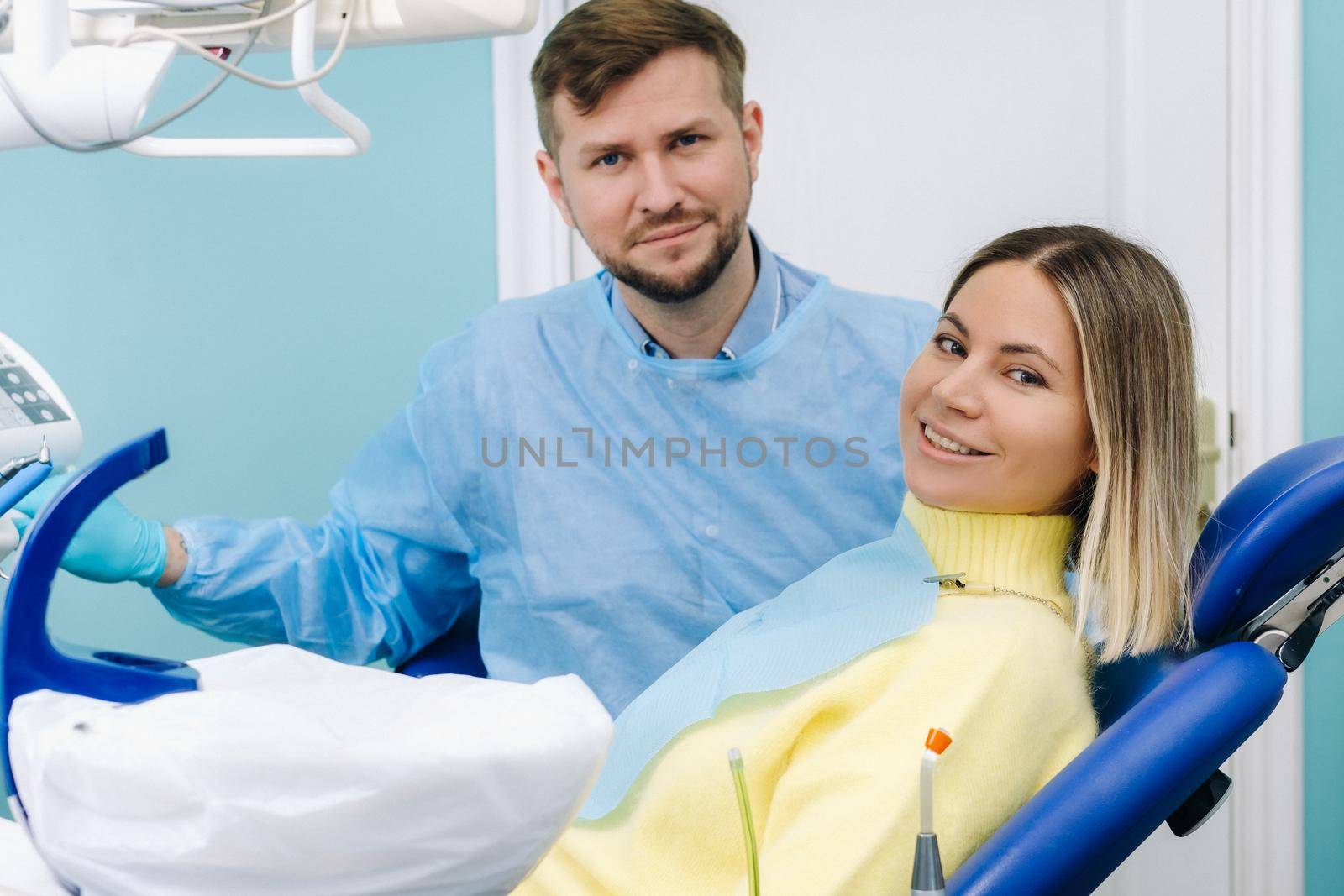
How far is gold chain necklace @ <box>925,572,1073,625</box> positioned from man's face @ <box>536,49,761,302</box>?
1.73 ft

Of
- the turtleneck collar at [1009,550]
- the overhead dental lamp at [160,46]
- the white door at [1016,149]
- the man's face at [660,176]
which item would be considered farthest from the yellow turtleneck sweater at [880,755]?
the white door at [1016,149]

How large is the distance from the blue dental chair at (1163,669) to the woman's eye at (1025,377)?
193 mm

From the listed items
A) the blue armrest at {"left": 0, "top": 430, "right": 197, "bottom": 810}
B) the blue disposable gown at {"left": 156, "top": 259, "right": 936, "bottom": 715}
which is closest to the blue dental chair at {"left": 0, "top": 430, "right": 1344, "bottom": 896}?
the blue armrest at {"left": 0, "top": 430, "right": 197, "bottom": 810}

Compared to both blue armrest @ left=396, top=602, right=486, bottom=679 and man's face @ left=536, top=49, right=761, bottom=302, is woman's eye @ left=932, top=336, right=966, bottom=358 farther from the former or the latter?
blue armrest @ left=396, top=602, right=486, bottom=679

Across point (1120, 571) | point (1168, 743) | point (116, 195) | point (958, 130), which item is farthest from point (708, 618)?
point (116, 195)

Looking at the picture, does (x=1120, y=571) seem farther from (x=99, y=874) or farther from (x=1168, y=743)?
(x=99, y=874)

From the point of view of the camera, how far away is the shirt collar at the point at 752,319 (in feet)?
5.21

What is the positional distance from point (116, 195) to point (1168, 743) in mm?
1642

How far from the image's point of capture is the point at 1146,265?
3.75 feet

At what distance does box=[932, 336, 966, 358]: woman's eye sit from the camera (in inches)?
47.5

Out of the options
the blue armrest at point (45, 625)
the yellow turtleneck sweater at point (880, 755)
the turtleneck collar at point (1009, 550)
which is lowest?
the yellow turtleneck sweater at point (880, 755)

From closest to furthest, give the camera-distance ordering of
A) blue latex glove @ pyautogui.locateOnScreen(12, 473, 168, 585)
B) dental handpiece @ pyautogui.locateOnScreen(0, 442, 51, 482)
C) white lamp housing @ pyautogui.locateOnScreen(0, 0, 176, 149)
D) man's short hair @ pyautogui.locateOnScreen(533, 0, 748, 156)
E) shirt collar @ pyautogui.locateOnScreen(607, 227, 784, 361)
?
white lamp housing @ pyautogui.locateOnScreen(0, 0, 176, 149)
dental handpiece @ pyautogui.locateOnScreen(0, 442, 51, 482)
blue latex glove @ pyautogui.locateOnScreen(12, 473, 168, 585)
man's short hair @ pyautogui.locateOnScreen(533, 0, 748, 156)
shirt collar @ pyautogui.locateOnScreen(607, 227, 784, 361)

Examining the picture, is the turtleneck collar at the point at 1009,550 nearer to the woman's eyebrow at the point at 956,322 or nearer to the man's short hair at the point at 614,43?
the woman's eyebrow at the point at 956,322

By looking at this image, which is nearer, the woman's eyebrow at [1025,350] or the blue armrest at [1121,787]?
the blue armrest at [1121,787]
